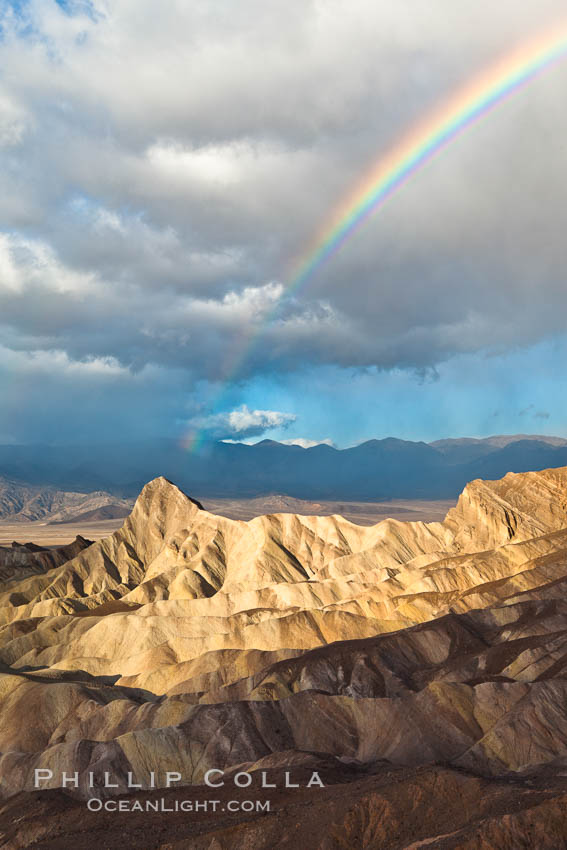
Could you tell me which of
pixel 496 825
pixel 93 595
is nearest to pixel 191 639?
pixel 93 595

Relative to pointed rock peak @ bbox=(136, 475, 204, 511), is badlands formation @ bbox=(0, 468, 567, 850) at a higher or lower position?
lower

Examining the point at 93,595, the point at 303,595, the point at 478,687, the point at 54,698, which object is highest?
the point at 93,595

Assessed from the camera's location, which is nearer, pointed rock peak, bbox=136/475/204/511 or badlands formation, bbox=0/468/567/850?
badlands formation, bbox=0/468/567/850

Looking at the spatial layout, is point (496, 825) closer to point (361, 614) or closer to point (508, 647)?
point (508, 647)

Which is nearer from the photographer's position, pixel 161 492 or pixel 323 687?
pixel 323 687

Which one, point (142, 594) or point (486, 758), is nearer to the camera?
point (486, 758)

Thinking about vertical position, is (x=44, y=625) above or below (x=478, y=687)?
above

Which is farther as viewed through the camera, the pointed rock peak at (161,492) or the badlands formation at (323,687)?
the pointed rock peak at (161,492)

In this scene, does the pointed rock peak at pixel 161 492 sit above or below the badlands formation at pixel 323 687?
above
